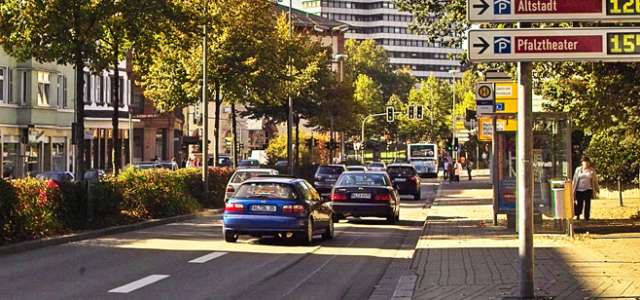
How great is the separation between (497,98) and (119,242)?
32.1ft

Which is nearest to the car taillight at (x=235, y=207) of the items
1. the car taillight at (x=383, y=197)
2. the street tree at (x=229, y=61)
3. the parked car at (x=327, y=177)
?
the car taillight at (x=383, y=197)

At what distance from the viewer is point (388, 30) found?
172000 mm

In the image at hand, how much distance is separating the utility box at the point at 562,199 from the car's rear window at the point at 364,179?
8.03 m

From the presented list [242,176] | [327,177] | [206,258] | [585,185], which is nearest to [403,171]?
[327,177]

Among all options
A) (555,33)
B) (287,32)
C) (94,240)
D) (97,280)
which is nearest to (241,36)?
(287,32)

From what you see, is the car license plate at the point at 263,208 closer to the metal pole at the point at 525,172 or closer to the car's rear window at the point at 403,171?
the metal pole at the point at 525,172

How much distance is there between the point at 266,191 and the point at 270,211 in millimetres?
507

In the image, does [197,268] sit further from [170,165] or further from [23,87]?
[23,87]

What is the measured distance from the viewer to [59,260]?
48.1 feet

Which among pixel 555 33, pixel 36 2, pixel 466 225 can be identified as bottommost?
pixel 466 225

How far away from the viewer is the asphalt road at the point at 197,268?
11141mm

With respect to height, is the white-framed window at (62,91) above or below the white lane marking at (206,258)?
above

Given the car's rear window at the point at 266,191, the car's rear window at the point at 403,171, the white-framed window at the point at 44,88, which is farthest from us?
the white-framed window at the point at 44,88

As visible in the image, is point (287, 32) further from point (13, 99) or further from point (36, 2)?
point (36, 2)
